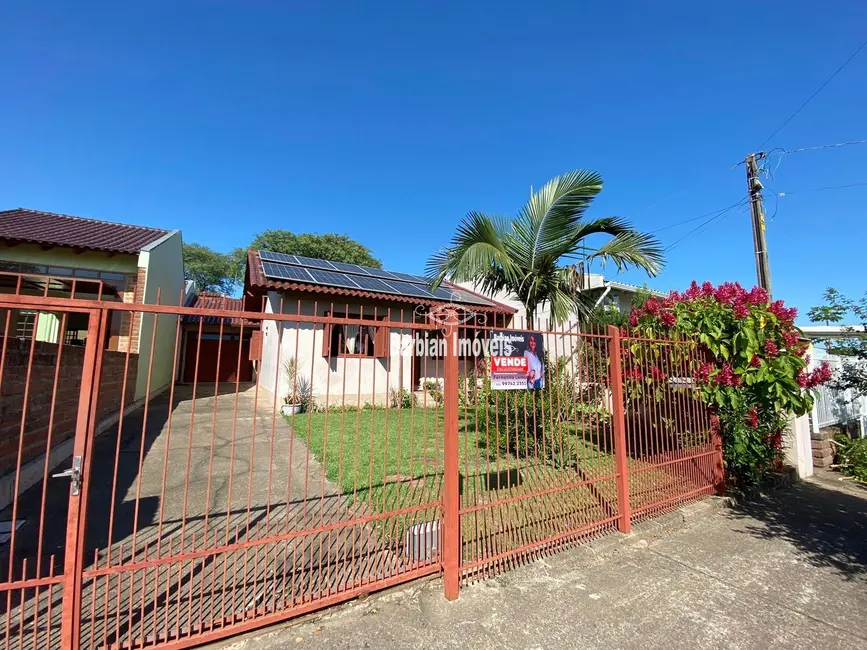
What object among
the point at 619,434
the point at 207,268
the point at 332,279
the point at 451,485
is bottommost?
the point at 451,485

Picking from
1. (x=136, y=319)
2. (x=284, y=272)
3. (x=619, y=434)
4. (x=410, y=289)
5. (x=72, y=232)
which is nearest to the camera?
(x=619, y=434)

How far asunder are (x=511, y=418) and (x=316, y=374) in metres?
6.31

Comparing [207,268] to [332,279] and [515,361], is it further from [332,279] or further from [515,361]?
[515,361]

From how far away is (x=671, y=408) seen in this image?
16.6 feet

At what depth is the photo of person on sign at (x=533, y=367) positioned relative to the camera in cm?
379

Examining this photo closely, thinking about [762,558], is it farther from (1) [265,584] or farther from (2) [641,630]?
(1) [265,584]

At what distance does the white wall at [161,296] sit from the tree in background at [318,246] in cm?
1610

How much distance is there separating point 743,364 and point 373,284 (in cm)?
905

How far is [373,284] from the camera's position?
1163cm

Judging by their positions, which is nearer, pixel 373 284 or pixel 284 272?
pixel 284 272

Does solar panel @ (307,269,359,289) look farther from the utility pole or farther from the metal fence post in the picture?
the utility pole

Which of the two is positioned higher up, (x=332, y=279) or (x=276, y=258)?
(x=276, y=258)

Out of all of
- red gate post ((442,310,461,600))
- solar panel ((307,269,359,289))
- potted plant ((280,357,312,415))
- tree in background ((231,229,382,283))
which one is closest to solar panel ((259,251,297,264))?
solar panel ((307,269,359,289))

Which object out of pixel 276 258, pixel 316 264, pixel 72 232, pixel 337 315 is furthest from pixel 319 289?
pixel 72 232
